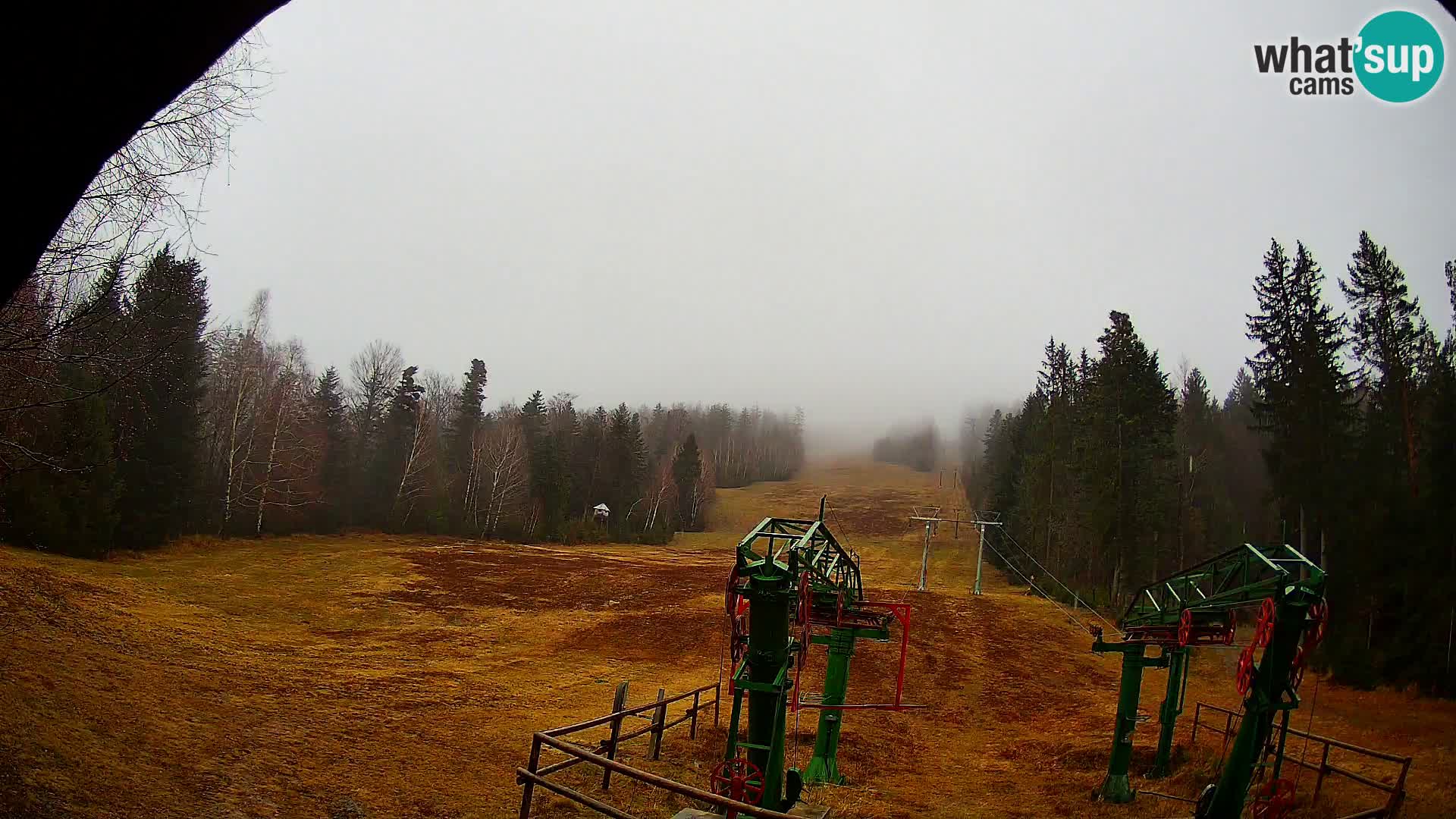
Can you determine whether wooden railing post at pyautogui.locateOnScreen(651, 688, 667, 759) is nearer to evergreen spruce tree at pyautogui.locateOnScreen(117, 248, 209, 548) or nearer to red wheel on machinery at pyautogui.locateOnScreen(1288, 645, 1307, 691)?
red wheel on machinery at pyautogui.locateOnScreen(1288, 645, 1307, 691)

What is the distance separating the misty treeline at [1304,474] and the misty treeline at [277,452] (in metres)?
27.3

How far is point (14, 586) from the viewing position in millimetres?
19609

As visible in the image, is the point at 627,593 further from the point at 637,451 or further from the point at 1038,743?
the point at 637,451

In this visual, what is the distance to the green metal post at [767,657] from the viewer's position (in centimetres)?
1068

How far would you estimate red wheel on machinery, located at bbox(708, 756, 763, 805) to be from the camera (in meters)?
10.5

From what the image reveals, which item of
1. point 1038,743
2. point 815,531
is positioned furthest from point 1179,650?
point 815,531

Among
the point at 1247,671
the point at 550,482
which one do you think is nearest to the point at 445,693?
the point at 1247,671

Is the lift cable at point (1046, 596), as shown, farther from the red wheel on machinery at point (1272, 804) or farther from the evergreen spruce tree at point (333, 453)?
the evergreen spruce tree at point (333, 453)

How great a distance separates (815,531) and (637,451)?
60.6 metres

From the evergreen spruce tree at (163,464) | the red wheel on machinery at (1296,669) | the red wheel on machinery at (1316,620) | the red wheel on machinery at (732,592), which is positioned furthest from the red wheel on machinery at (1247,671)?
the evergreen spruce tree at (163,464)

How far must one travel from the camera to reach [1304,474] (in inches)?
1121

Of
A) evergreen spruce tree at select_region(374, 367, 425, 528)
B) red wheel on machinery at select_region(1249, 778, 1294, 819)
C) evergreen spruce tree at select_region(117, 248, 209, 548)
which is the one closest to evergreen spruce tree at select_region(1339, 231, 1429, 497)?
red wheel on machinery at select_region(1249, 778, 1294, 819)

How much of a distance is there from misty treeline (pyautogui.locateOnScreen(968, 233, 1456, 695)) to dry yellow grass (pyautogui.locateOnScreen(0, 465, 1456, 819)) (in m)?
3.12

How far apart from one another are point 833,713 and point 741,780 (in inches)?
241
